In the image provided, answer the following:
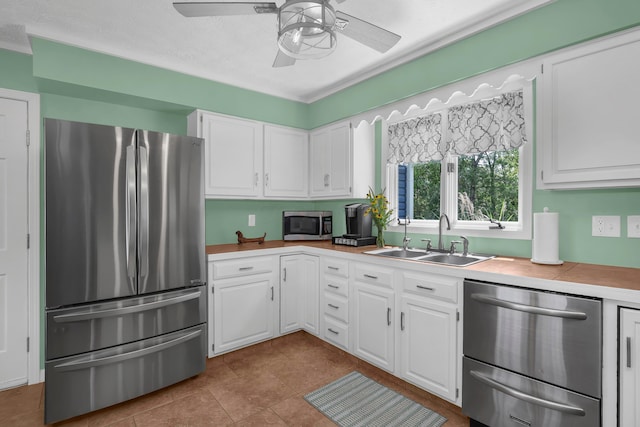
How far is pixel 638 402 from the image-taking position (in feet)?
4.44

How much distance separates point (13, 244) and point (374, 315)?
279 centimetres

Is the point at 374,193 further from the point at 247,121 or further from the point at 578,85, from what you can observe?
the point at 578,85

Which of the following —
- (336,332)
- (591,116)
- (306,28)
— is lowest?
(336,332)

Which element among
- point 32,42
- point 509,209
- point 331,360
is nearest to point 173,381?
point 331,360

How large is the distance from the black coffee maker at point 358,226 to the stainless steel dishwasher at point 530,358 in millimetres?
1296

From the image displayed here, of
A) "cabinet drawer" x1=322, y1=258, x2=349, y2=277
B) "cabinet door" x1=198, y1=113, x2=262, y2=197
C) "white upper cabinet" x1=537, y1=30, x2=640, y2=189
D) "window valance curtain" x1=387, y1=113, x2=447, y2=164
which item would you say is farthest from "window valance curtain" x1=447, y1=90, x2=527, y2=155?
"cabinet door" x1=198, y1=113, x2=262, y2=197

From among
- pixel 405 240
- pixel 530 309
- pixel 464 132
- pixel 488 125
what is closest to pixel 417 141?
pixel 464 132

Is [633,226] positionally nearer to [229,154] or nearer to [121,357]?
[229,154]

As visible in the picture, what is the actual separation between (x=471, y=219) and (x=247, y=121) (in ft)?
7.63

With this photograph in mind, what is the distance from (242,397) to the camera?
2.22m

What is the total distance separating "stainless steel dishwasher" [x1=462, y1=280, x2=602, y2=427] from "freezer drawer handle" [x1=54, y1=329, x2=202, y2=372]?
1.95m

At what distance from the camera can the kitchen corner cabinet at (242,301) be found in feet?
8.77

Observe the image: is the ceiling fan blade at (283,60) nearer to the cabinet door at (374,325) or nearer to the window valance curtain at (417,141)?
the window valance curtain at (417,141)

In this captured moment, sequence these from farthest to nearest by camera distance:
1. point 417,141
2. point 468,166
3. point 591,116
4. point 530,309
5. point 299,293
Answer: point 299,293
point 417,141
point 468,166
point 591,116
point 530,309
